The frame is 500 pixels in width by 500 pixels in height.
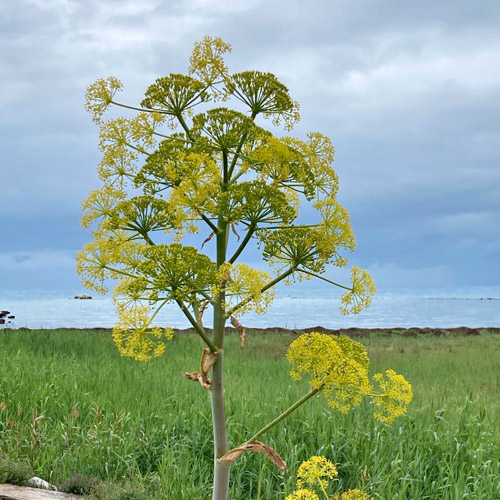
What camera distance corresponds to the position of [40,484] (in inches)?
224

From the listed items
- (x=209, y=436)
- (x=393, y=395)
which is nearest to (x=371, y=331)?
(x=209, y=436)

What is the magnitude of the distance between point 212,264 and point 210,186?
0.43 meters

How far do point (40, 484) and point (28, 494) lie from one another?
38 cm

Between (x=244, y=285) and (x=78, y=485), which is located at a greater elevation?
(x=244, y=285)

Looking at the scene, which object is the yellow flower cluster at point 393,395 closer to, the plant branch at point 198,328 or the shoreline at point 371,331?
the plant branch at point 198,328

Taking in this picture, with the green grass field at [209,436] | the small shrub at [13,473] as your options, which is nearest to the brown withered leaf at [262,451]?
the green grass field at [209,436]

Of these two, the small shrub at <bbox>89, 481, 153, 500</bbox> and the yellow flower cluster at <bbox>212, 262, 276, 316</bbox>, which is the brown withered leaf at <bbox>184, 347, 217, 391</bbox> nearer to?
the yellow flower cluster at <bbox>212, 262, 276, 316</bbox>

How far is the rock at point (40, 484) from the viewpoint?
569 cm

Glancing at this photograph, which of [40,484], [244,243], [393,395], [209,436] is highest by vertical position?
[244,243]

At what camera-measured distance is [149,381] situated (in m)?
8.91

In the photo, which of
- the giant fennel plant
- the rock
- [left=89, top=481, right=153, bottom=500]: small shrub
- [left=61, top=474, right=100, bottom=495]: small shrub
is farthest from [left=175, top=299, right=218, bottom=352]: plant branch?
A: the rock

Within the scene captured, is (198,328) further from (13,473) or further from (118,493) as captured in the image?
(13,473)

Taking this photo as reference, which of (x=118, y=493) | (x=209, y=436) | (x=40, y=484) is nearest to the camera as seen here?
(x=118, y=493)

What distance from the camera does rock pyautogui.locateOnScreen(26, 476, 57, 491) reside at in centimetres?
569
